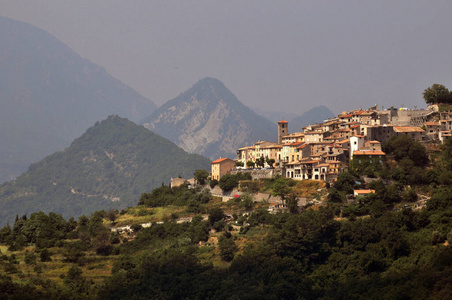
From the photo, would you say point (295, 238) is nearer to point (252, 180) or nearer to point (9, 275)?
point (252, 180)

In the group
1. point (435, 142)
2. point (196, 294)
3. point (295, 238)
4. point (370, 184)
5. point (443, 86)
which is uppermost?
point (443, 86)

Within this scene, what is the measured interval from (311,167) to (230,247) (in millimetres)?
17973

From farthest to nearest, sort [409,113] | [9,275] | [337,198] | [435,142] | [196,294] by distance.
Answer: [409,113], [435,142], [337,198], [9,275], [196,294]

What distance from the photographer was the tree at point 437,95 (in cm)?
8206

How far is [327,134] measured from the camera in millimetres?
82562

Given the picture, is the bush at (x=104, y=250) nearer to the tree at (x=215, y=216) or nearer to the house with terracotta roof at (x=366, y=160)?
the tree at (x=215, y=216)

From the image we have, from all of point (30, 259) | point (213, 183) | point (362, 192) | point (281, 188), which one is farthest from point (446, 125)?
point (30, 259)

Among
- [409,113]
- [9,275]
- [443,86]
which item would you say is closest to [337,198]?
[409,113]

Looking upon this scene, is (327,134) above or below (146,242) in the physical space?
above

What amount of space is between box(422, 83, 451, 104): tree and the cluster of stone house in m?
4.61

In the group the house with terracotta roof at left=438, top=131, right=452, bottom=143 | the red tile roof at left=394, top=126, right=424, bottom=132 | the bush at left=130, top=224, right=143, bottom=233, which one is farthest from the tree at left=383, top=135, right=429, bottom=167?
the bush at left=130, top=224, right=143, bottom=233

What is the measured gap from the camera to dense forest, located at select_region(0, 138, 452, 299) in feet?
168

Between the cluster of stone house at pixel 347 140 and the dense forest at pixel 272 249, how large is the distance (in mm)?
2135

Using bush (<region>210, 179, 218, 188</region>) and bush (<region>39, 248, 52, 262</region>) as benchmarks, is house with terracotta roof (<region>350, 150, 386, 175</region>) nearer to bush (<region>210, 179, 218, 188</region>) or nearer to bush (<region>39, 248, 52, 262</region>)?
bush (<region>210, 179, 218, 188</region>)
